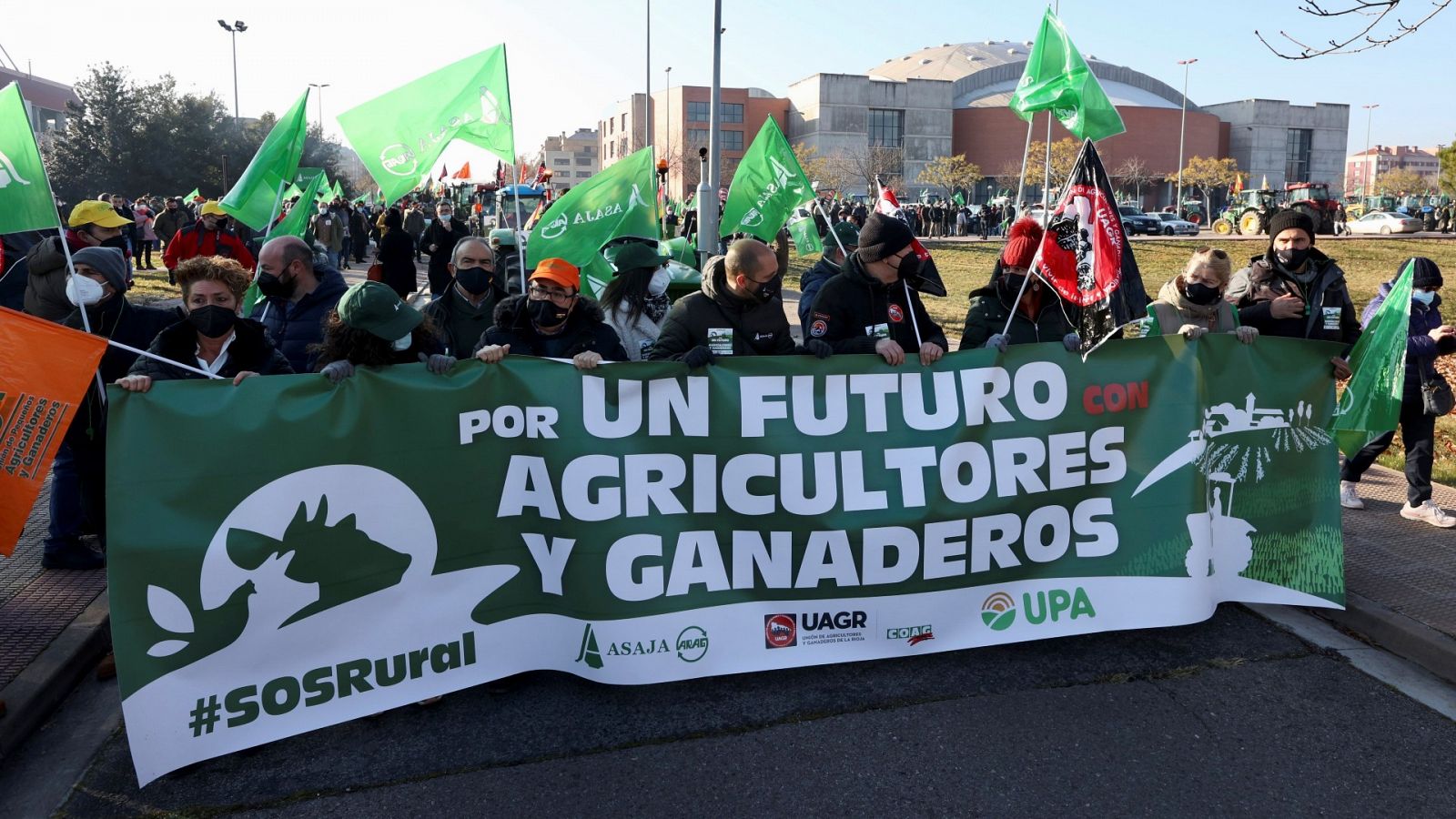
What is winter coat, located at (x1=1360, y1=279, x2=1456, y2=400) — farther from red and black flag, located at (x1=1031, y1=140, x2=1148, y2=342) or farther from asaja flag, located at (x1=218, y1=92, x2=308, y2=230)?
asaja flag, located at (x1=218, y1=92, x2=308, y2=230)

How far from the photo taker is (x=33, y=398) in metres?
4.07

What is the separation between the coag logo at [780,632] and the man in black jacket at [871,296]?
1394 mm

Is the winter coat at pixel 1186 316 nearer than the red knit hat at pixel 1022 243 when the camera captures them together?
Yes

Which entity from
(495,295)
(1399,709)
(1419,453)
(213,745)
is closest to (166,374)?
(213,745)

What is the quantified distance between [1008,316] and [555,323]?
233 cm

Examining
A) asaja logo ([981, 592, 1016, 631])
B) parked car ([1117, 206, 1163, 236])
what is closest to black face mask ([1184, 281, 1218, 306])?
asaja logo ([981, 592, 1016, 631])

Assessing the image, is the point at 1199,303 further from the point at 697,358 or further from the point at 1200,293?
the point at 697,358

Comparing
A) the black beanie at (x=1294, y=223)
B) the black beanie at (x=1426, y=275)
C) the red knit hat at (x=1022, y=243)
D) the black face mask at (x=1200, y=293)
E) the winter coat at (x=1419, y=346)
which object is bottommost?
the winter coat at (x=1419, y=346)

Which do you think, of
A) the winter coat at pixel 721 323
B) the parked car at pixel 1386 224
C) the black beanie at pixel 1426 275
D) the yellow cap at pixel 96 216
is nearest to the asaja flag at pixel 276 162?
the yellow cap at pixel 96 216

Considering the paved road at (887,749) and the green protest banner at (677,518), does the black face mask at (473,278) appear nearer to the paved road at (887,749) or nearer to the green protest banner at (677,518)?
the green protest banner at (677,518)

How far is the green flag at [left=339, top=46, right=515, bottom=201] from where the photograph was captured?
23.1 ft

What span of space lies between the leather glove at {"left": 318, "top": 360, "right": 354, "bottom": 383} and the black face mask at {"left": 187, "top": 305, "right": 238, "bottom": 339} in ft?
2.61

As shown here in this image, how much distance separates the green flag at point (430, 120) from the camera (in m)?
7.04

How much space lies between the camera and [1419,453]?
648cm
